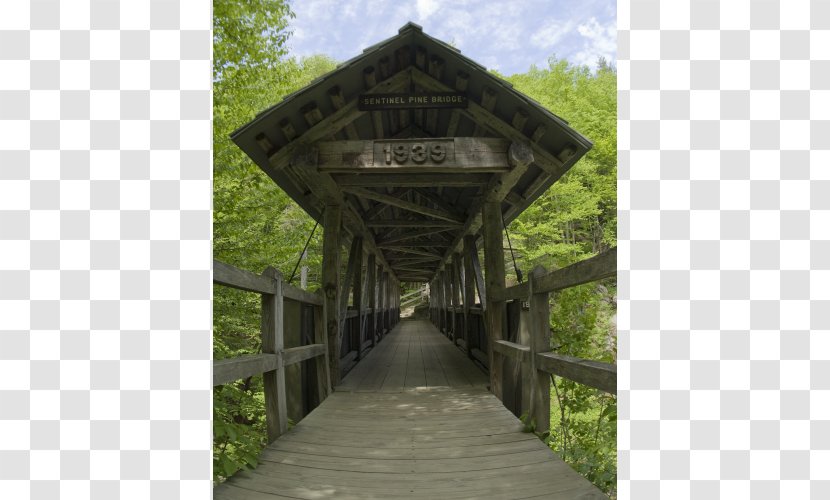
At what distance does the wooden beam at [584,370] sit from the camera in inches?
77.7

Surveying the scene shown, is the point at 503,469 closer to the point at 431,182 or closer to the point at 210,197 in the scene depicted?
the point at 210,197

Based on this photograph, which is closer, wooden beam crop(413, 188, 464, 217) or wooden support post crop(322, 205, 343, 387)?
wooden support post crop(322, 205, 343, 387)

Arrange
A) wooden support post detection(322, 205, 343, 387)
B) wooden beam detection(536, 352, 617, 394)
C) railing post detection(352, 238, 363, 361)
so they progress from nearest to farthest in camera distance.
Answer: wooden beam detection(536, 352, 617, 394)
wooden support post detection(322, 205, 343, 387)
railing post detection(352, 238, 363, 361)

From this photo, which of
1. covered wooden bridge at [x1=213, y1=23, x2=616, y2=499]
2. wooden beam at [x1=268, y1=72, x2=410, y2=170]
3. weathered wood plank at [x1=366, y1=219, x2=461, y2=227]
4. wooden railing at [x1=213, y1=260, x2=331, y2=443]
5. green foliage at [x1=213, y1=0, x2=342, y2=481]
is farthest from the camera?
weathered wood plank at [x1=366, y1=219, x2=461, y2=227]

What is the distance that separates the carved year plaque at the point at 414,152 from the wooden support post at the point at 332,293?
1209mm

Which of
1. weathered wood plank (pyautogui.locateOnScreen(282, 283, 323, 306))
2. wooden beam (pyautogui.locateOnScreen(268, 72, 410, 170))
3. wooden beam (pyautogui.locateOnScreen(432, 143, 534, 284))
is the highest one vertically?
wooden beam (pyautogui.locateOnScreen(268, 72, 410, 170))

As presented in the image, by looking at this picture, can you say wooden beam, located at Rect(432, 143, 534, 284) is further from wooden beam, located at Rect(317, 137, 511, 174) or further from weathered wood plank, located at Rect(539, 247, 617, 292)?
weathered wood plank, located at Rect(539, 247, 617, 292)

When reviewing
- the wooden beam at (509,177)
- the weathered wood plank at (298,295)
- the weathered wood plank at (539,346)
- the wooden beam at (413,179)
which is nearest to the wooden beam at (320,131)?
the wooden beam at (413,179)

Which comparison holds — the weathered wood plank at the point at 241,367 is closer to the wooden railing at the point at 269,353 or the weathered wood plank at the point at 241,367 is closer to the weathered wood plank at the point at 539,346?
the wooden railing at the point at 269,353

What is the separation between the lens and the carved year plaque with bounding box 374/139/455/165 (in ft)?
13.7

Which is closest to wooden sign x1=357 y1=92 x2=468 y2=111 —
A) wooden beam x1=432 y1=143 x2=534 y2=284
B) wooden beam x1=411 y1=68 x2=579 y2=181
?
wooden beam x1=411 y1=68 x2=579 y2=181

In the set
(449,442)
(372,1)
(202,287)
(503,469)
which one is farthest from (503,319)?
(372,1)

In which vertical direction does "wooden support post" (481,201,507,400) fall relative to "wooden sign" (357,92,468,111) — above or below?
below

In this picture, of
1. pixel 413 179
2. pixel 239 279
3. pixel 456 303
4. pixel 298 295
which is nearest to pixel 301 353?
pixel 298 295
